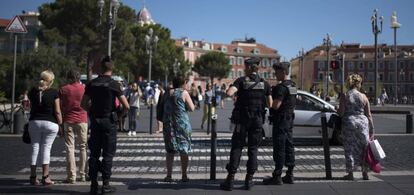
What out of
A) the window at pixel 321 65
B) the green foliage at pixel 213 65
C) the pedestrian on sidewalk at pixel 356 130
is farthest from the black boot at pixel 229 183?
the window at pixel 321 65

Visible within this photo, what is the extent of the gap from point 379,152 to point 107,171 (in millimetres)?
4273

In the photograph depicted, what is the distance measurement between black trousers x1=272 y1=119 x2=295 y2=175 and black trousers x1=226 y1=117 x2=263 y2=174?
0.60 metres

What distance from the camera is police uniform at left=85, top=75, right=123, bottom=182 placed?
6.64 m

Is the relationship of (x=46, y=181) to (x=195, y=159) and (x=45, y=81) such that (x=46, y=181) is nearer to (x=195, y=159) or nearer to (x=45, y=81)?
(x=45, y=81)

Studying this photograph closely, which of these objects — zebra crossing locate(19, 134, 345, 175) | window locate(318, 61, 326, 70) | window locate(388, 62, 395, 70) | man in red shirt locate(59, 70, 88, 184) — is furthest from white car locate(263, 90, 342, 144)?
window locate(388, 62, 395, 70)

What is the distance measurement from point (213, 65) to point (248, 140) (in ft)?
341

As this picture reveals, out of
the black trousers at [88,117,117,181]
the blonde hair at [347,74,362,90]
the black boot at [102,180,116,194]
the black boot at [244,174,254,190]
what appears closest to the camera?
the black trousers at [88,117,117,181]

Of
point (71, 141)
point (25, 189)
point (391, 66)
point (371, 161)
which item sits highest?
point (391, 66)

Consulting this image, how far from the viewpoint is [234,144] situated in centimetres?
702

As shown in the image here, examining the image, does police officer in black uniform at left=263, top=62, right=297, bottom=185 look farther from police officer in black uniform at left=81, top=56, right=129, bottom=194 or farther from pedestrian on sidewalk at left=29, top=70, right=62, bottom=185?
pedestrian on sidewalk at left=29, top=70, right=62, bottom=185

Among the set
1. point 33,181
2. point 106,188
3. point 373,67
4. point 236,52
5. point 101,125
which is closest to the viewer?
point 101,125

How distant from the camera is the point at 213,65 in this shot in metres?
111

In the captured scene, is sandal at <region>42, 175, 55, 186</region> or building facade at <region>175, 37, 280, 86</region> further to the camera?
building facade at <region>175, 37, 280, 86</region>

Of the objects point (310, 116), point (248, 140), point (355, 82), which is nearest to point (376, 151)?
point (355, 82)
